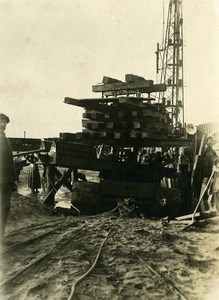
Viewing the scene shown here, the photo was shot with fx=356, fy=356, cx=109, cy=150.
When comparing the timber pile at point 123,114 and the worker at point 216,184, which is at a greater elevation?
the timber pile at point 123,114

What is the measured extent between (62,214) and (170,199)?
3.11 metres

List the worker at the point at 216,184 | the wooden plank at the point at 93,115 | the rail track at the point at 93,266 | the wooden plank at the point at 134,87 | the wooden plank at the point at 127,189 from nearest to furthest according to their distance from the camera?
1. the rail track at the point at 93,266
2. the worker at the point at 216,184
3. the wooden plank at the point at 134,87
4. the wooden plank at the point at 93,115
5. the wooden plank at the point at 127,189

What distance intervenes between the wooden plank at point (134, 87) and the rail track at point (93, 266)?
11.5 ft

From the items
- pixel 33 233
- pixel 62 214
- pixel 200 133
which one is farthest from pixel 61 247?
pixel 200 133

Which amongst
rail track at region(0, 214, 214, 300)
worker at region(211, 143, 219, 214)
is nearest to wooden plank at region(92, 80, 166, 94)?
worker at region(211, 143, 219, 214)

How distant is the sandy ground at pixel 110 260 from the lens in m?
3.83

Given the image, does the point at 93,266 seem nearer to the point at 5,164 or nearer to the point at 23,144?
the point at 5,164

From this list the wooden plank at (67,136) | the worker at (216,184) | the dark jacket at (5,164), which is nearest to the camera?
the dark jacket at (5,164)

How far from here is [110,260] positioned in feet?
16.0

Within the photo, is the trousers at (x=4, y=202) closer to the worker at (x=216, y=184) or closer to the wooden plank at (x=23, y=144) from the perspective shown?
the worker at (x=216, y=184)

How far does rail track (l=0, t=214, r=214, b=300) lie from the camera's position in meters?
3.79

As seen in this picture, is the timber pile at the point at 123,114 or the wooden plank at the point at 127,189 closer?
the timber pile at the point at 123,114

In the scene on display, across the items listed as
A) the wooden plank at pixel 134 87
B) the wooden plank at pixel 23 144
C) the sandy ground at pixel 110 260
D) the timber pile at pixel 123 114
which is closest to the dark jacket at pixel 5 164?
the sandy ground at pixel 110 260

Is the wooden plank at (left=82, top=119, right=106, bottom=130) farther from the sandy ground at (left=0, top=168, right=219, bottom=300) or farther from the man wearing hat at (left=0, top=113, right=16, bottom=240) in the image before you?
the man wearing hat at (left=0, top=113, right=16, bottom=240)
